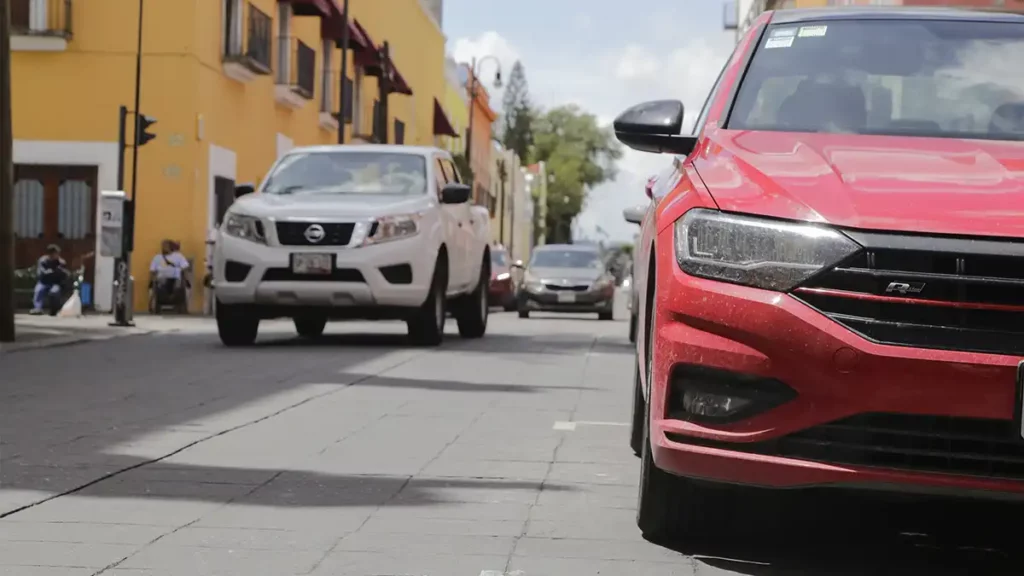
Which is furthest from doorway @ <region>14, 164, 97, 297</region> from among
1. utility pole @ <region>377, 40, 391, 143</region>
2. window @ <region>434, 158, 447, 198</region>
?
utility pole @ <region>377, 40, 391, 143</region>

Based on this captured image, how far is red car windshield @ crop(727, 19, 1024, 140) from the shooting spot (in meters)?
5.74

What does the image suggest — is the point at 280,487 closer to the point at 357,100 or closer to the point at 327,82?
the point at 327,82

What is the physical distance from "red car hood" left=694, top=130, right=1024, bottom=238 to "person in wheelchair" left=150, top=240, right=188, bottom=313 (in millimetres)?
21954

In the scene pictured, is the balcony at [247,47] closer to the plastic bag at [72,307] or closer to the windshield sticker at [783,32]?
the plastic bag at [72,307]

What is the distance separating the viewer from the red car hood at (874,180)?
15.1 feet

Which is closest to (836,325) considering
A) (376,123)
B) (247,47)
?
(247,47)

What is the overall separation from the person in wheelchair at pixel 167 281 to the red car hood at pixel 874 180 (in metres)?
22.0

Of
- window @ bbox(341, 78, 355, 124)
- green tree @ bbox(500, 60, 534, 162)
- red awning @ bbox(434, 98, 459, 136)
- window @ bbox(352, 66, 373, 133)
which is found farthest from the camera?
green tree @ bbox(500, 60, 534, 162)

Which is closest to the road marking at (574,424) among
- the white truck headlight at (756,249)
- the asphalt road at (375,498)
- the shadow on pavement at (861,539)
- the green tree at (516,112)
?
the asphalt road at (375,498)

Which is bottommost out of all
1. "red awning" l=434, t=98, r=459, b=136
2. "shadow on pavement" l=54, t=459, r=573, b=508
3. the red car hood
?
"shadow on pavement" l=54, t=459, r=573, b=508

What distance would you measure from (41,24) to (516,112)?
110084 mm

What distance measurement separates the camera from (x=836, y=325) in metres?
4.52

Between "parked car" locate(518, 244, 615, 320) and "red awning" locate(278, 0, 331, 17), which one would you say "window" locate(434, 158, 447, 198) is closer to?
"parked car" locate(518, 244, 615, 320)

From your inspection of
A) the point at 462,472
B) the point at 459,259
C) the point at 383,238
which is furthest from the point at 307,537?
the point at 459,259
